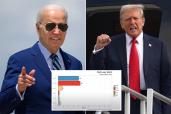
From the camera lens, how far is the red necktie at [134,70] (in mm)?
4129

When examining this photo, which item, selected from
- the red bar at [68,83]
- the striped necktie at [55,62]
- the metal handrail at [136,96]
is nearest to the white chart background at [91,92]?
the red bar at [68,83]

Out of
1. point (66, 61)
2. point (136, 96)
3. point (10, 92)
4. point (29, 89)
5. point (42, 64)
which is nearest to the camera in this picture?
point (10, 92)

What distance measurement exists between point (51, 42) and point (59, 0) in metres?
0.80

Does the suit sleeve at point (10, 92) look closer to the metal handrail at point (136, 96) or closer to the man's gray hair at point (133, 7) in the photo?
the metal handrail at point (136, 96)

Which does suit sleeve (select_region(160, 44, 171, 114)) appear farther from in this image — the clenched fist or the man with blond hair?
the clenched fist

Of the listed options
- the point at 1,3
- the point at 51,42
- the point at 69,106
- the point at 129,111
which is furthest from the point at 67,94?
the point at 1,3

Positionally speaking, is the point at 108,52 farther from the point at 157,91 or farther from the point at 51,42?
the point at 51,42

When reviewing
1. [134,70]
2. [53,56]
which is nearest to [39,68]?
[53,56]

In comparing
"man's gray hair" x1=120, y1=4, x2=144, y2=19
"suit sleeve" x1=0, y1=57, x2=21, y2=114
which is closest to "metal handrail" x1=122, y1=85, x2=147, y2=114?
"man's gray hair" x1=120, y1=4, x2=144, y2=19

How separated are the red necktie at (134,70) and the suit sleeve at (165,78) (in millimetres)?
206

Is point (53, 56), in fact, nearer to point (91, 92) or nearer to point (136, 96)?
point (91, 92)

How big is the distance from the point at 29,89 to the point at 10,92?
0.17m

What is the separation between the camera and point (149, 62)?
4207 millimetres

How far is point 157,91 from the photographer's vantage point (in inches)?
163
